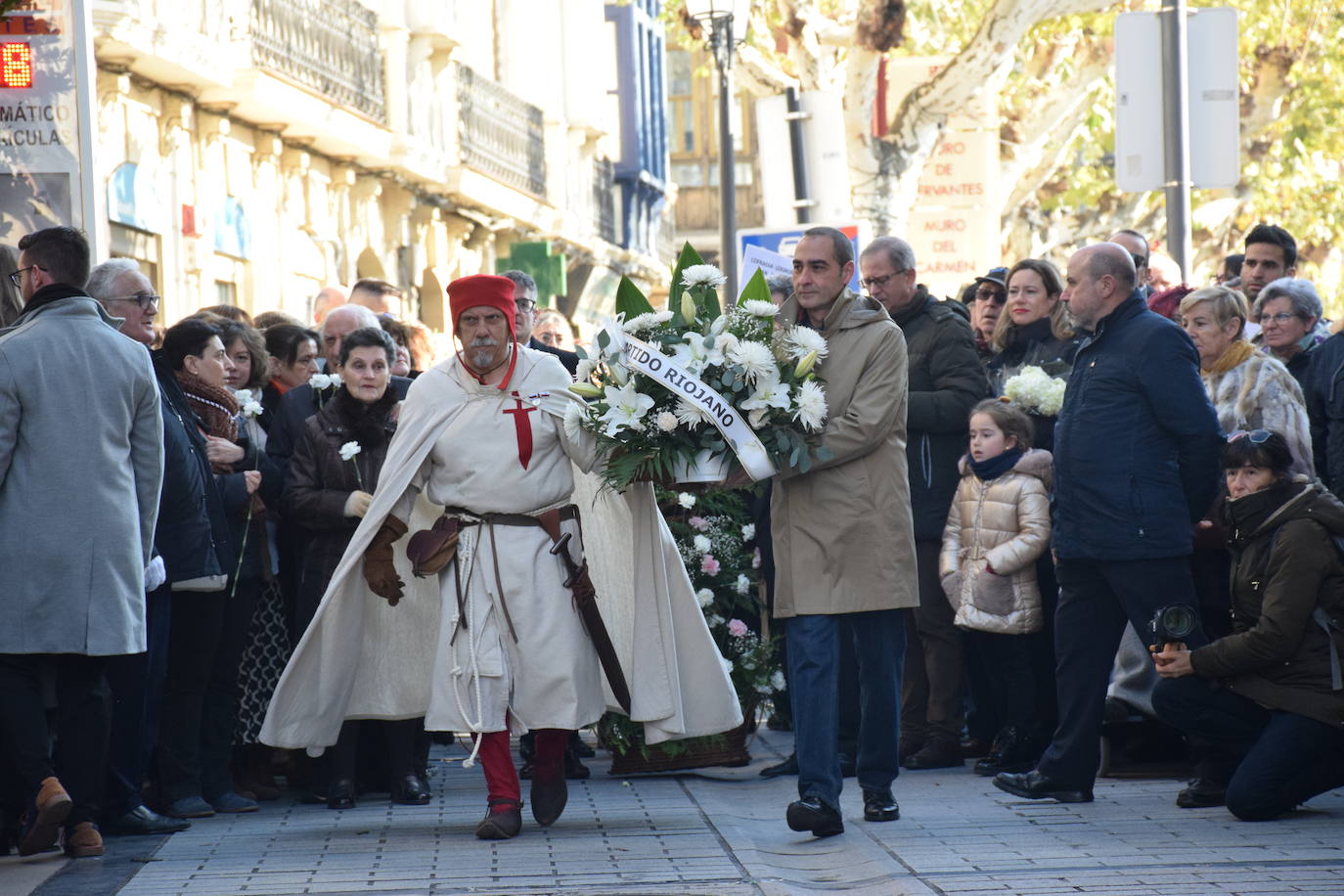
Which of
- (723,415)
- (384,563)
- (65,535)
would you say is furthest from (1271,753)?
(65,535)

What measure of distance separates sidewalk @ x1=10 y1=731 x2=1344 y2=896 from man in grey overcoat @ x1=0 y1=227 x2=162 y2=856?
409 mm

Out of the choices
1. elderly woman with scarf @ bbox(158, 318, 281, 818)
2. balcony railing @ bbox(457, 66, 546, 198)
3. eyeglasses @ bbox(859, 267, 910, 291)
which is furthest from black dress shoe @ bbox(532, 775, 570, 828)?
balcony railing @ bbox(457, 66, 546, 198)

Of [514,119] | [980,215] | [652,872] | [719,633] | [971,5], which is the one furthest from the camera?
[971,5]

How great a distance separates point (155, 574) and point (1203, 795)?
4228mm

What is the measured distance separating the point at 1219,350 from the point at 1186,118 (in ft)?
12.2

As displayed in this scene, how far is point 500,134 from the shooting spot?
2761cm

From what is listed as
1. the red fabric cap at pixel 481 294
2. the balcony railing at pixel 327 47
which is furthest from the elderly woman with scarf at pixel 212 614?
the balcony railing at pixel 327 47

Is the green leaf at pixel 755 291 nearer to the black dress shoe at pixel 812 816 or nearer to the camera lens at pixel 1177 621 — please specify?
the black dress shoe at pixel 812 816

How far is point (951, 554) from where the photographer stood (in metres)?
10.3

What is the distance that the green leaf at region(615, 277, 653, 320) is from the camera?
331 inches

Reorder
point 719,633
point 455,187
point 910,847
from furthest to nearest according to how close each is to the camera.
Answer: point 455,187 < point 719,633 < point 910,847

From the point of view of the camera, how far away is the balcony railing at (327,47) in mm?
19516

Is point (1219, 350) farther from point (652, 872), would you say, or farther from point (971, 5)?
point (971, 5)

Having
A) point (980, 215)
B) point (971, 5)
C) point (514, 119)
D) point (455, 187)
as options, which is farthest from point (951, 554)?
point (971, 5)
